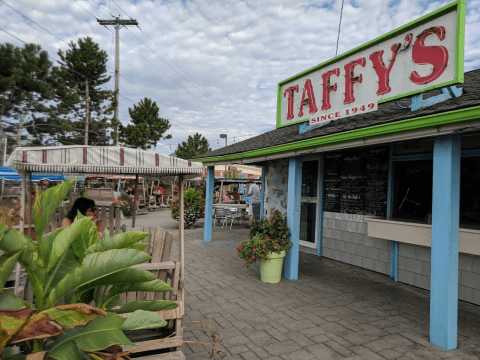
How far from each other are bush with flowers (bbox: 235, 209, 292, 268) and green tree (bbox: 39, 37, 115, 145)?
71.1ft

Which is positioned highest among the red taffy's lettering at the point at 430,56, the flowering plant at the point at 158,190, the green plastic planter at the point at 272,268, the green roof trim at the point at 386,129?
the red taffy's lettering at the point at 430,56

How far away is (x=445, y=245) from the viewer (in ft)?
10.9

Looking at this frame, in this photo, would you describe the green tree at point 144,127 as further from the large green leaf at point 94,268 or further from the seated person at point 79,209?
the large green leaf at point 94,268

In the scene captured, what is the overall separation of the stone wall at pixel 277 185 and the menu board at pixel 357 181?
99 cm

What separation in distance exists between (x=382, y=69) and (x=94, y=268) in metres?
4.37

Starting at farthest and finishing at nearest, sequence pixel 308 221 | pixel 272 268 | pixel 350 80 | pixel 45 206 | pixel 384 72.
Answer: pixel 308 221
pixel 272 268
pixel 350 80
pixel 384 72
pixel 45 206

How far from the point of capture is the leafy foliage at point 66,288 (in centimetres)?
99

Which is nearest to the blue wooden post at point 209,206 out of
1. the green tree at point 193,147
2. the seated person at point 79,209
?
the seated person at point 79,209

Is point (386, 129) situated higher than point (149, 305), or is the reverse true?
point (386, 129)

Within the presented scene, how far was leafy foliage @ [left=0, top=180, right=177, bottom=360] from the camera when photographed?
0.99m

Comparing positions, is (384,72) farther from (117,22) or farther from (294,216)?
(117,22)

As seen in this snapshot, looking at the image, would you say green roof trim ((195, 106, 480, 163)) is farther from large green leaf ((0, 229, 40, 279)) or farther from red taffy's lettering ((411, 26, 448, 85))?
large green leaf ((0, 229, 40, 279))

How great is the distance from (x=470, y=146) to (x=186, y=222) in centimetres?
907

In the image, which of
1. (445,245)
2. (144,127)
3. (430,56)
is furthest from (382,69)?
(144,127)
